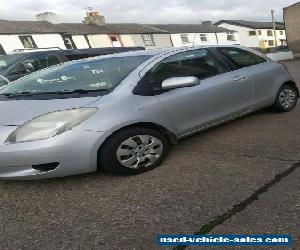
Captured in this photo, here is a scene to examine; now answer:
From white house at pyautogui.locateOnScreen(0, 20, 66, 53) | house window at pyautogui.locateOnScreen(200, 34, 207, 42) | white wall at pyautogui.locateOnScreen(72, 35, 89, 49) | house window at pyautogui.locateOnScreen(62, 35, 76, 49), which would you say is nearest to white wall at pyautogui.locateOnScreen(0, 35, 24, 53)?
white house at pyautogui.locateOnScreen(0, 20, 66, 53)

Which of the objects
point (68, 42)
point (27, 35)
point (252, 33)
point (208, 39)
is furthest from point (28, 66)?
point (252, 33)

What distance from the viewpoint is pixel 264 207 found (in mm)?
2930

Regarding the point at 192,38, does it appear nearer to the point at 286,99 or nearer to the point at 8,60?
the point at 8,60

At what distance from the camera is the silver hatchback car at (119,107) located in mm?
3492

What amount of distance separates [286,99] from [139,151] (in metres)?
3.18

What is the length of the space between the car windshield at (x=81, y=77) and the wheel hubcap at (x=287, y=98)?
2553 millimetres

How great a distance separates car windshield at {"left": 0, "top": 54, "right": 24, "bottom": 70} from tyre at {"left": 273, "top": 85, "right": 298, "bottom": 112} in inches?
267

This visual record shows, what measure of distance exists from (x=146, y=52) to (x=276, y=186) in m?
2.38

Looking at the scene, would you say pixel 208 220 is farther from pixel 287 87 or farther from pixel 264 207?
pixel 287 87

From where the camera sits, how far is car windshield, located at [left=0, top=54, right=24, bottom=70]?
9672mm

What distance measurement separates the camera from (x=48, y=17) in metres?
37.5

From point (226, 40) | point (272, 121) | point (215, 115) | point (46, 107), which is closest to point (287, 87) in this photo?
point (272, 121)

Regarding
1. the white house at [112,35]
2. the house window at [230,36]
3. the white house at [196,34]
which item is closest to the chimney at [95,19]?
the white house at [112,35]

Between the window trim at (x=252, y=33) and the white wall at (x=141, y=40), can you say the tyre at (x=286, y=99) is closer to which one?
the white wall at (x=141, y=40)
